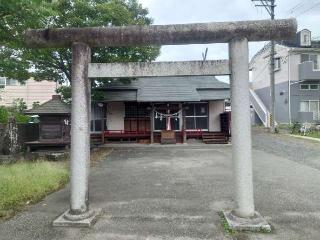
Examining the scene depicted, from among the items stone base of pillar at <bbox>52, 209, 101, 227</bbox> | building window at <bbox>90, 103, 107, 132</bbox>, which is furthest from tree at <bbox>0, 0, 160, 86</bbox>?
stone base of pillar at <bbox>52, 209, 101, 227</bbox>

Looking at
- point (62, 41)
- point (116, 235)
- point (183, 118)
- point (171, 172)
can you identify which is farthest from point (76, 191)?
point (183, 118)

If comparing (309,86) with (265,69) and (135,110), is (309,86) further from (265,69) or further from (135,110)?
(135,110)

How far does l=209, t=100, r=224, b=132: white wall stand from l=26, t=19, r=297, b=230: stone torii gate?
1727 centimetres

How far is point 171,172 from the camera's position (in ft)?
36.3

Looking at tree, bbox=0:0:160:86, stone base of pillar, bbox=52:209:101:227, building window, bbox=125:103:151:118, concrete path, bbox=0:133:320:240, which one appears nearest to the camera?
concrete path, bbox=0:133:320:240

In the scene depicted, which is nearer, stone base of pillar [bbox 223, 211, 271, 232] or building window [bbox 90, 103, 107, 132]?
stone base of pillar [bbox 223, 211, 271, 232]

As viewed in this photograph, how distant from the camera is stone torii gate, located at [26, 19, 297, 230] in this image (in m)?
5.86

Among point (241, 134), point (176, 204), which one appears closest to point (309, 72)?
point (176, 204)

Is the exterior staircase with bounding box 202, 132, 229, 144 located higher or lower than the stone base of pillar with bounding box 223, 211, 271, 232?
higher

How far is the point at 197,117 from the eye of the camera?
921 inches

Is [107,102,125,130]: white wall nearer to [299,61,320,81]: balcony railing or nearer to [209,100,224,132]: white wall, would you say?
[209,100,224,132]: white wall

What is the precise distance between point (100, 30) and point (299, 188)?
6076 millimetres

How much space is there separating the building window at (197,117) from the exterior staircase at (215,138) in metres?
0.91

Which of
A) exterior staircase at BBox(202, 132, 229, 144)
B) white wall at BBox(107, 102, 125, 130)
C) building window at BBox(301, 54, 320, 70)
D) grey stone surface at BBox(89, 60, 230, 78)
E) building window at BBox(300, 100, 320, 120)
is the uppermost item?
Answer: building window at BBox(301, 54, 320, 70)
